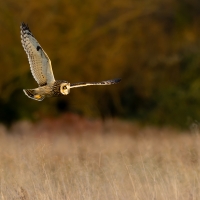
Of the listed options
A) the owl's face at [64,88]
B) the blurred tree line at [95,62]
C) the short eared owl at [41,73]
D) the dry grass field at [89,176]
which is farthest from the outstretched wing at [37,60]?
the blurred tree line at [95,62]

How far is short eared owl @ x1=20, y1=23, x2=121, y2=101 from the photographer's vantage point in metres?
6.66

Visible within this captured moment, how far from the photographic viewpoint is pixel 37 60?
679cm

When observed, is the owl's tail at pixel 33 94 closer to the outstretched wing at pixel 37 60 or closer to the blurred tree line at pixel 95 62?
the outstretched wing at pixel 37 60

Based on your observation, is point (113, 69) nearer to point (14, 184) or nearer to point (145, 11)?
point (145, 11)

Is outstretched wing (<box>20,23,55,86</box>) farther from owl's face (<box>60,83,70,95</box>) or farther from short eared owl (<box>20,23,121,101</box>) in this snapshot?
owl's face (<box>60,83,70,95</box>)

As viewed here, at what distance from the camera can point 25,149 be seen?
5926 millimetres

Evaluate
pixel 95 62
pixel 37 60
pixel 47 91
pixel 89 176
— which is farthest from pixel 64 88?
pixel 95 62

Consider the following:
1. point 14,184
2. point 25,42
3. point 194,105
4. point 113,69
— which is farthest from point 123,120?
point 14,184

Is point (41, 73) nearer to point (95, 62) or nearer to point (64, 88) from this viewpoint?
point (64, 88)

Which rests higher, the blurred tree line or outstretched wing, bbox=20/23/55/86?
the blurred tree line

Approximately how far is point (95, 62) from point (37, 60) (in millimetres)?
11443

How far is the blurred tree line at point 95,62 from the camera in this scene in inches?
685

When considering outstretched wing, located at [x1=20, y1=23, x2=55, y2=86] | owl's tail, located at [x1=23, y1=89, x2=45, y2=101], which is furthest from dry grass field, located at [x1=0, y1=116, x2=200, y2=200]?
outstretched wing, located at [x1=20, y1=23, x2=55, y2=86]

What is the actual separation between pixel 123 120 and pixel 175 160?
11512 mm
